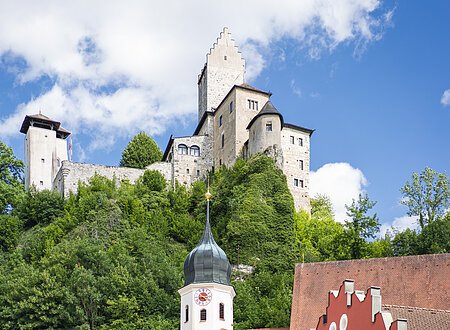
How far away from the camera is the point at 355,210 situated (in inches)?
2018

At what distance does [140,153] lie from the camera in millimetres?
86438

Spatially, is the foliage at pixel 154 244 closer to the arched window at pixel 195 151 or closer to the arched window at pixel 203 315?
the arched window at pixel 195 151

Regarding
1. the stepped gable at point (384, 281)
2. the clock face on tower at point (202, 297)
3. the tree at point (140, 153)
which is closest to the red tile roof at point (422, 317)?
the stepped gable at point (384, 281)

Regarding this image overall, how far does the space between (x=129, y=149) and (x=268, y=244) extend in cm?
3356

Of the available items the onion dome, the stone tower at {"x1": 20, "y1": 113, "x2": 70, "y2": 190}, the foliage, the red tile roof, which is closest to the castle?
the stone tower at {"x1": 20, "y1": 113, "x2": 70, "y2": 190}

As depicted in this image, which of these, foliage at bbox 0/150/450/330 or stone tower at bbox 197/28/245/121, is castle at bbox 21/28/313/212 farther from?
foliage at bbox 0/150/450/330

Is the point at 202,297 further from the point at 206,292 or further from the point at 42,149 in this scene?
the point at 42,149

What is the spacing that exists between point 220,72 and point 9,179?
22.3 meters

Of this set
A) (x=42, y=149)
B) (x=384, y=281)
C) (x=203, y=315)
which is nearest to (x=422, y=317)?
(x=384, y=281)

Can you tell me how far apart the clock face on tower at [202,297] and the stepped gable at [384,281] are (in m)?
3.97

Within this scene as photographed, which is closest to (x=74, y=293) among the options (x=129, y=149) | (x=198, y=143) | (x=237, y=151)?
(x=237, y=151)

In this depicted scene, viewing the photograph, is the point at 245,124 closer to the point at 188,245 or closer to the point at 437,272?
the point at 188,245

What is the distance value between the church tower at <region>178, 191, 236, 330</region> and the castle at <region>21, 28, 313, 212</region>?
81.6 feet

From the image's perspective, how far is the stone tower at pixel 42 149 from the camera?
261 feet
